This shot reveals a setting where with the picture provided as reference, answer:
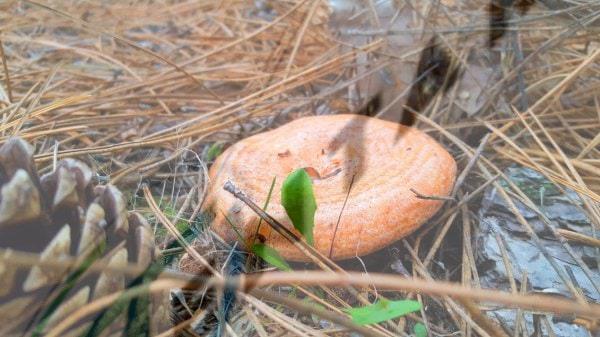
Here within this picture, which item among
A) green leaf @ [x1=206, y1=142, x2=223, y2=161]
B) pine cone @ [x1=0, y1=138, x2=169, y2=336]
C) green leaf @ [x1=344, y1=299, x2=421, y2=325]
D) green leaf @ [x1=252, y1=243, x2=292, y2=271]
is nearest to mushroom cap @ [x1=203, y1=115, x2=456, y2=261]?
green leaf @ [x1=252, y1=243, x2=292, y2=271]

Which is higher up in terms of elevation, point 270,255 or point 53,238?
point 53,238

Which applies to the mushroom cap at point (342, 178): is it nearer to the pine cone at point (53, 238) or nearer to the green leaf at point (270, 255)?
the green leaf at point (270, 255)

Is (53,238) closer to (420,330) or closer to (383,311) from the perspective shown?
(383,311)

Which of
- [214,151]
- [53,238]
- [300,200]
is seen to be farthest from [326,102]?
[53,238]

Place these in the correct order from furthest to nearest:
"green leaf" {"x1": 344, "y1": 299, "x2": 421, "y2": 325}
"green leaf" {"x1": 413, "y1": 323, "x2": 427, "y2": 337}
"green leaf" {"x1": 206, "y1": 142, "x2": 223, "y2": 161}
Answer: "green leaf" {"x1": 206, "y1": 142, "x2": 223, "y2": 161}, "green leaf" {"x1": 413, "y1": 323, "x2": 427, "y2": 337}, "green leaf" {"x1": 344, "y1": 299, "x2": 421, "y2": 325}

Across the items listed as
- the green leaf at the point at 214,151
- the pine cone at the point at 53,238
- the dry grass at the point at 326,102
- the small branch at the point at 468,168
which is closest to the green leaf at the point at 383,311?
the dry grass at the point at 326,102

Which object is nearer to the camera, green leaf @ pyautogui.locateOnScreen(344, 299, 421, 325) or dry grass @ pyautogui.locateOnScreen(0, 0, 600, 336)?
green leaf @ pyautogui.locateOnScreen(344, 299, 421, 325)

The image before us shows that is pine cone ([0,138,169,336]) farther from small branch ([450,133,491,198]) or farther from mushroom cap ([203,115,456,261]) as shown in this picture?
small branch ([450,133,491,198])
